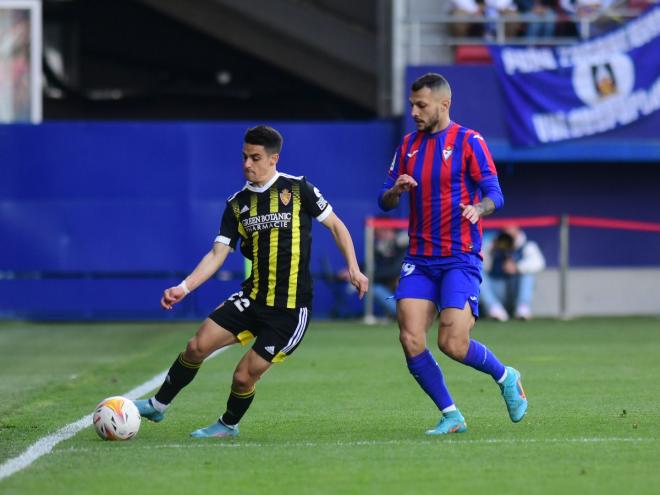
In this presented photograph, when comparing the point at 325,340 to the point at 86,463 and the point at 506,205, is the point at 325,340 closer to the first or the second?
the point at 506,205

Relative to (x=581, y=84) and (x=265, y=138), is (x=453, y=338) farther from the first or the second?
(x=581, y=84)

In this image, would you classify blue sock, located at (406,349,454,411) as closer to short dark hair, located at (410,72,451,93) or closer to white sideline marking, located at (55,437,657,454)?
white sideline marking, located at (55,437,657,454)

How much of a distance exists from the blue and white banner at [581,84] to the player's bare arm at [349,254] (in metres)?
13.9

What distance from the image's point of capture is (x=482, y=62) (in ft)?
76.3

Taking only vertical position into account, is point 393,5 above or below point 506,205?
above

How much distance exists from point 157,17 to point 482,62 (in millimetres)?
12958

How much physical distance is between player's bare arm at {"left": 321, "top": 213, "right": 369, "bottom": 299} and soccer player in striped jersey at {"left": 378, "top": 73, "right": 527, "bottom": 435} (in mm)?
335

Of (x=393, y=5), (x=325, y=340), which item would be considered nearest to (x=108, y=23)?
(x=393, y=5)

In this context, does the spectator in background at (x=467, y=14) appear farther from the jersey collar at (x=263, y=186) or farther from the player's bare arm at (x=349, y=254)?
the jersey collar at (x=263, y=186)

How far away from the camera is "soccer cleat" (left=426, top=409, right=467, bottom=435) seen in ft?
28.3

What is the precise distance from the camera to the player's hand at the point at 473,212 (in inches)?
329

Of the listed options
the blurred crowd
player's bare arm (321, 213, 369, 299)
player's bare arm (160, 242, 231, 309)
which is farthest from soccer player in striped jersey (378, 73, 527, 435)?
the blurred crowd

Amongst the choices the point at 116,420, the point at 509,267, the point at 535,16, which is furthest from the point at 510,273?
the point at 116,420

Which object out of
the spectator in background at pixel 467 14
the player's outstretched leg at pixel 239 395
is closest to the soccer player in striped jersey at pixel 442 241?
the player's outstretched leg at pixel 239 395
